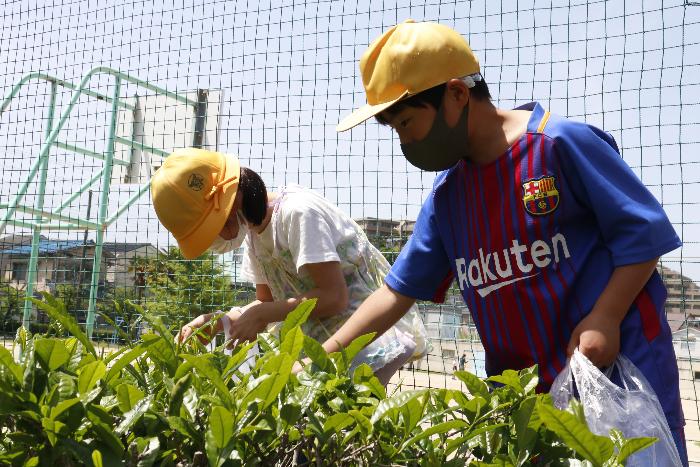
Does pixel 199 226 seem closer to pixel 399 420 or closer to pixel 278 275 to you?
pixel 278 275

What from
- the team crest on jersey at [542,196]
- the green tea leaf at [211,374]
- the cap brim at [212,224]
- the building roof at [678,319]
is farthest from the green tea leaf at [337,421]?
the building roof at [678,319]

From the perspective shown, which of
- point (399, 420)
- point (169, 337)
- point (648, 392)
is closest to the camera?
point (399, 420)

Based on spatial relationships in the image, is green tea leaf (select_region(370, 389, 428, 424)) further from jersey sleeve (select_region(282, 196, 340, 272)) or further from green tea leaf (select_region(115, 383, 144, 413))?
jersey sleeve (select_region(282, 196, 340, 272))

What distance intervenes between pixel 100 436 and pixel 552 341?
1.10 metres

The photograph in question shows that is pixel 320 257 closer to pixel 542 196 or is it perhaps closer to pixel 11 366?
pixel 542 196

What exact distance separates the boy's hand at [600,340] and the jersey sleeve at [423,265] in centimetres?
49

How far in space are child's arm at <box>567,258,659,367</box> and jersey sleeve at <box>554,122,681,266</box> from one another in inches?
1.1

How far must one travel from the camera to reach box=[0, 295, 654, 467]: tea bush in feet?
3.08

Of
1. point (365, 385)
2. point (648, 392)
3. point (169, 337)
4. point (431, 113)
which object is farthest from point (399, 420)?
point (431, 113)

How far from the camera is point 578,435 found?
916mm

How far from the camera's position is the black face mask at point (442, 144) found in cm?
183

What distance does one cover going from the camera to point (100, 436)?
3.14 feet

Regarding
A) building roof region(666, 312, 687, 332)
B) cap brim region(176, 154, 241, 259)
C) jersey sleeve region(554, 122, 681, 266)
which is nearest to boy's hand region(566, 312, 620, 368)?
jersey sleeve region(554, 122, 681, 266)

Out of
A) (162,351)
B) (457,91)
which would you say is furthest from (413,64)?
(162,351)
